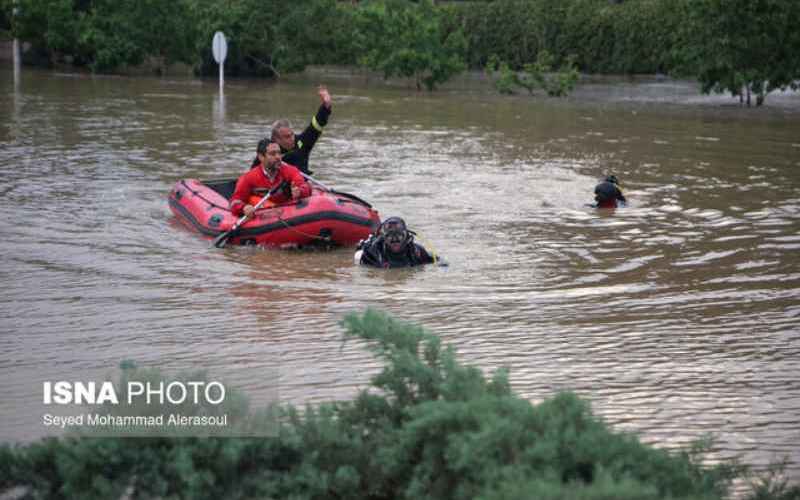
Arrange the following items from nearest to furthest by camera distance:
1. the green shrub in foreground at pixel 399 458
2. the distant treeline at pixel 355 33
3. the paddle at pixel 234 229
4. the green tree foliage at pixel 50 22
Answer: the green shrub in foreground at pixel 399 458 < the paddle at pixel 234 229 < the distant treeline at pixel 355 33 < the green tree foliage at pixel 50 22

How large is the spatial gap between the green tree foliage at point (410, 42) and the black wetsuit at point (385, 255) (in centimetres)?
2871

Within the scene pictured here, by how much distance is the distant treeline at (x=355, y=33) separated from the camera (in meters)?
40.2

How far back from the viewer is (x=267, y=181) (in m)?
12.1

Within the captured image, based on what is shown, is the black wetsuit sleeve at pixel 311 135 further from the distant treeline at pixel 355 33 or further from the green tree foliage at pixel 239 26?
the green tree foliage at pixel 239 26

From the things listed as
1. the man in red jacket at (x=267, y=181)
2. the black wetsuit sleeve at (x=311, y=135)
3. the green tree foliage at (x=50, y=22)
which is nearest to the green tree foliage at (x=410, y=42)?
the green tree foliage at (x=50, y=22)

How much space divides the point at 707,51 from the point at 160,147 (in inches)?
644

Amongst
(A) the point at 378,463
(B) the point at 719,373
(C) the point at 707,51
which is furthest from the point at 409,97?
(A) the point at 378,463

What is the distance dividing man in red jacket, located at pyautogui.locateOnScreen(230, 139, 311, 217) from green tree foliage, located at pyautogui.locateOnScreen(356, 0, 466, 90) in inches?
1083

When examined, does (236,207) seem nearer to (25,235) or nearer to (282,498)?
(25,235)

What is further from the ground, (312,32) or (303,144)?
(312,32)

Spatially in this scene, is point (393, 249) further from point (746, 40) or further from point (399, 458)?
point (746, 40)

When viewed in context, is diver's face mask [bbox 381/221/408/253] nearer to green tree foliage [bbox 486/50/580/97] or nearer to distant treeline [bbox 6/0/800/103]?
green tree foliage [bbox 486/50/580/97]

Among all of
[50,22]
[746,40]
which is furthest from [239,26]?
[746,40]

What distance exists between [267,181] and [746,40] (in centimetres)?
2119
